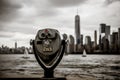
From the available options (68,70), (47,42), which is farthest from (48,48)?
(68,70)

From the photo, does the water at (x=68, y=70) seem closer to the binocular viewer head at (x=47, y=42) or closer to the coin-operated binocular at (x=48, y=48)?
the coin-operated binocular at (x=48, y=48)

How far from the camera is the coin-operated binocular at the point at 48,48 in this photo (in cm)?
374

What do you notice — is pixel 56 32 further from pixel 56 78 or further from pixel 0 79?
pixel 0 79

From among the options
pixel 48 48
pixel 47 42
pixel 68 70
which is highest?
pixel 47 42

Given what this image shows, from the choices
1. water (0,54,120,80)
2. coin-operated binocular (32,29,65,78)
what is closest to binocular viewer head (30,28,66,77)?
coin-operated binocular (32,29,65,78)

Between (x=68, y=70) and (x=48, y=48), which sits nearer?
(x=48, y=48)

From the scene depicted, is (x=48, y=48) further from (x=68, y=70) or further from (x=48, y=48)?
(x=68, y=70)

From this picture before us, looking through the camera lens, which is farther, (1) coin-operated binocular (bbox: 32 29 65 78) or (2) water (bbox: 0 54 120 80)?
(2) water (bbox: 0 54 120 80)

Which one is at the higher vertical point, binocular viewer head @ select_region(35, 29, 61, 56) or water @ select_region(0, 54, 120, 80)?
binocular viewer head @ select_region(35, 29, 61, 56)

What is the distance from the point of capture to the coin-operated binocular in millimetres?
3744

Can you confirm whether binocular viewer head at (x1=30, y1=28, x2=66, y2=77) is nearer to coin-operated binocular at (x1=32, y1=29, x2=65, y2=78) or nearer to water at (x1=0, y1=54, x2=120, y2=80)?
coin-operated binocular at (x1=32, y1=29, x2=65, y2=78)

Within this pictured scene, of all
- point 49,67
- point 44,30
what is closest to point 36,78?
point 49,67

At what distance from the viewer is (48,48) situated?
12.3 feet

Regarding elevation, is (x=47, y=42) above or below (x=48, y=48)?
above
